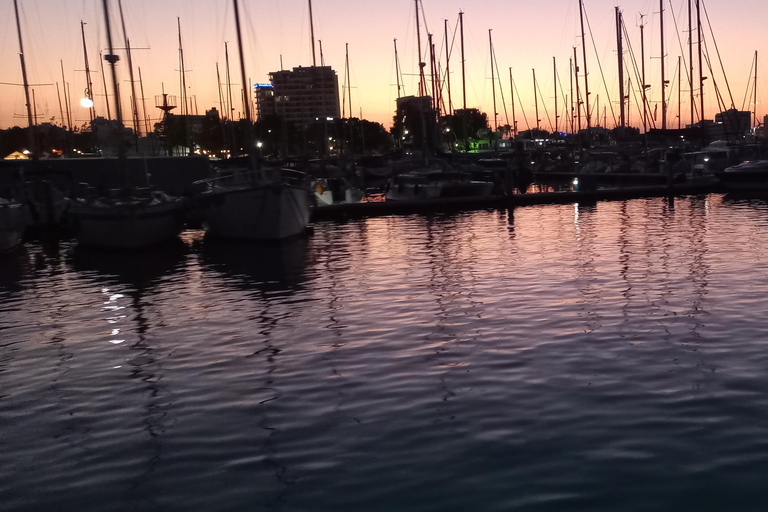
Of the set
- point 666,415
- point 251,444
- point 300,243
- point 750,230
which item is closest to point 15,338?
point 251,444

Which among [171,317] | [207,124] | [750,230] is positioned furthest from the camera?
[207,124]

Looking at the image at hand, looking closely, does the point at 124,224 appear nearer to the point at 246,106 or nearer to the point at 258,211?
the point at 258,211

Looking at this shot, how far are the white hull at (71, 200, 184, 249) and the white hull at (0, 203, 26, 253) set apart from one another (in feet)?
7.77

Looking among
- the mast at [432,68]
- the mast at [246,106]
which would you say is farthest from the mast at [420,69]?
the mast at [246,106]

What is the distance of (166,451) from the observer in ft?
25.8

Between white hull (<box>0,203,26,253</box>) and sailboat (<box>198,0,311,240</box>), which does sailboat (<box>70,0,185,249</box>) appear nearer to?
sailboat (<box>198,0,311,240</box>)

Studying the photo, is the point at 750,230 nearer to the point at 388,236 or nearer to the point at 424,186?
the point at 388,236

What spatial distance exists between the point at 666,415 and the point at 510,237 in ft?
62.3

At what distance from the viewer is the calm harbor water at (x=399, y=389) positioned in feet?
22.3

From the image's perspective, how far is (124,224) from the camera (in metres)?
28.1

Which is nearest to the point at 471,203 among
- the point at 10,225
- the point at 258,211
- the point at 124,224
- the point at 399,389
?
the point at 258,211

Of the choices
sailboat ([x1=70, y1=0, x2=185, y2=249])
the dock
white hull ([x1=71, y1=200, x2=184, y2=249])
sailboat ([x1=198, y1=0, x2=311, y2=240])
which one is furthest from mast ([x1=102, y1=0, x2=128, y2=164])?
the dock

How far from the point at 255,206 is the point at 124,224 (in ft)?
14.8

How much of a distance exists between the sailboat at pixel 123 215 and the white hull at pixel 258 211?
159 cm
